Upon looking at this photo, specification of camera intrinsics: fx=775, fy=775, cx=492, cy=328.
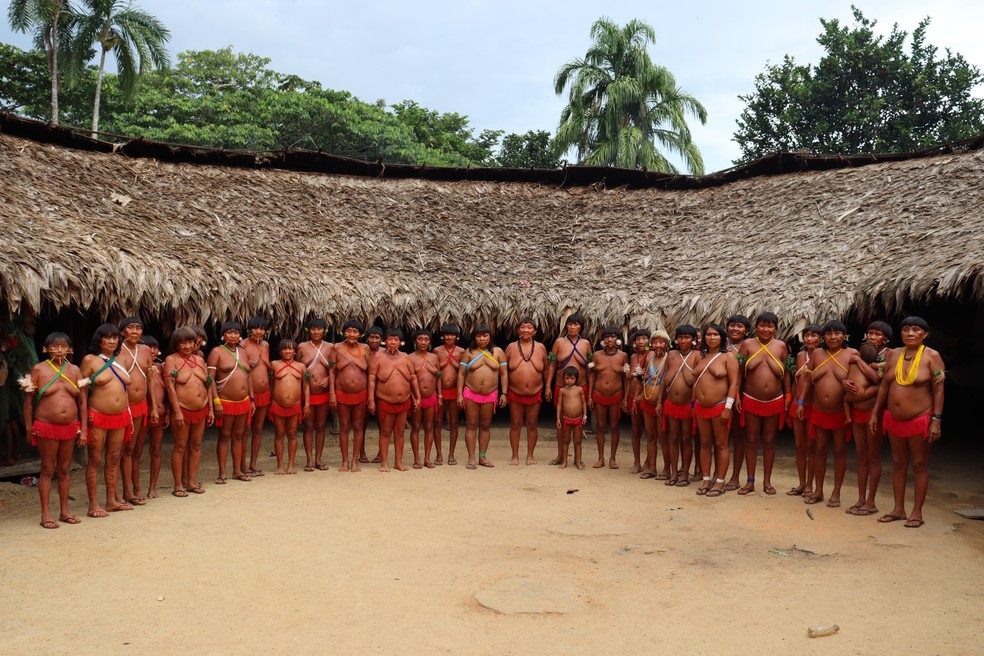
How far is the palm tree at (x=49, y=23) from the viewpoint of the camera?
A: 1889 cm

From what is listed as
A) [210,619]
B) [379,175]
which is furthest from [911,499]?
[379,175]

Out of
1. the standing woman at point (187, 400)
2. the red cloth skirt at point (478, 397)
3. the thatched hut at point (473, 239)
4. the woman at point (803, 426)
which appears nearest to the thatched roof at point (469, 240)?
the thatched hut at point (473, 239)

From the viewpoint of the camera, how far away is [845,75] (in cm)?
2222

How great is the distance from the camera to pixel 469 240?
11.1 meters

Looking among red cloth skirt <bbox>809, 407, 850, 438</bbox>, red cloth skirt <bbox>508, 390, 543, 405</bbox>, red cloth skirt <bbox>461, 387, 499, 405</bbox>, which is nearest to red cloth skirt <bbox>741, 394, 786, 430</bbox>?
red cloth skirt <bbox>809, 407, 850, 438</bbox>

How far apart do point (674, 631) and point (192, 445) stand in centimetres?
455

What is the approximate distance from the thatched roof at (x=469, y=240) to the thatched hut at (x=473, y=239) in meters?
0.03

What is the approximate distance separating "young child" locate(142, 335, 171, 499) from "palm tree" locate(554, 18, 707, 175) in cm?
1911

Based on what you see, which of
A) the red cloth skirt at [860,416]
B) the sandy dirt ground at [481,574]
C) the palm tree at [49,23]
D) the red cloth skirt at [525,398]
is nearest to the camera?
the sandy dirt ground at [481,574]

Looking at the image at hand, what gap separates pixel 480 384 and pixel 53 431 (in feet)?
13.0

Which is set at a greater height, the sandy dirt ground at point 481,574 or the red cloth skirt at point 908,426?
the red cloth skirt at point 908,426

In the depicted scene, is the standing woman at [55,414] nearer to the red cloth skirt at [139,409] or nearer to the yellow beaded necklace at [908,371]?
the red cloth skirt at [139,409]

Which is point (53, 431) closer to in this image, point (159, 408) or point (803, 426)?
point (159, 408)

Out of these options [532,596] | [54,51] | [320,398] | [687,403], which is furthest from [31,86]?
[532,596]
